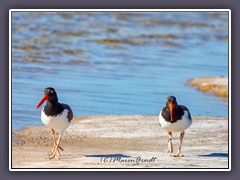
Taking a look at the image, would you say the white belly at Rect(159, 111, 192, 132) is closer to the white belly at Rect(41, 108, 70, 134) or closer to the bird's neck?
the white belly at Rect(41, 108, 70, 134)

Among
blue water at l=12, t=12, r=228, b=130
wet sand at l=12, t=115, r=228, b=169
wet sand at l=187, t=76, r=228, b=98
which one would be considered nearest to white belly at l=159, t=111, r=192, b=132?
wet sand at l=12, t=115, r=228, b=169

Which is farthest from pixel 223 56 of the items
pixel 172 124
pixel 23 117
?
pixel 172 124

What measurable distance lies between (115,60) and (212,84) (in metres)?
5.36

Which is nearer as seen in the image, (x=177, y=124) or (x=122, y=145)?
(x=177, y=124)

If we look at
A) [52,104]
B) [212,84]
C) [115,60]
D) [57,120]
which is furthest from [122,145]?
[115,60]

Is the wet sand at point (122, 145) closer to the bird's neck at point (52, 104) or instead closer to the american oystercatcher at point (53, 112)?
the american oystercatcher at point (53, 112)

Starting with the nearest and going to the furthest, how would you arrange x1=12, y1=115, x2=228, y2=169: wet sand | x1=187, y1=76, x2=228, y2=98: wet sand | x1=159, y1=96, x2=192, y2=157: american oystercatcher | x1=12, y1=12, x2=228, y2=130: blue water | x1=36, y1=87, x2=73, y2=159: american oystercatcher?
1. x1=12, y1=115, x2=228, y2=169: wet sand
2. x1=36, y1=87, x2=73, y2=159: american oystercatcher
3. x1=159, y1=96, x2=192, y2=157: american oystercatcher
4. x1=12, y1=12, x2=228, y2=130: blue water
5. x1=187, y1=76, x2=228, y2=98: wet sand

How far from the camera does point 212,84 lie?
22.8m

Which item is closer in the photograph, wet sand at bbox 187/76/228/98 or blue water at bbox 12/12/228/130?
blue water at bbox 12/12/228/130

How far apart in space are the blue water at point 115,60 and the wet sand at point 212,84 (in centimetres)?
33

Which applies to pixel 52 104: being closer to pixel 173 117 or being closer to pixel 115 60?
pixel 173 117

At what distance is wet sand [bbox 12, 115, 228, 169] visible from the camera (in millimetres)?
13391

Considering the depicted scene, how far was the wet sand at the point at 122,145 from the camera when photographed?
1339 centimetres

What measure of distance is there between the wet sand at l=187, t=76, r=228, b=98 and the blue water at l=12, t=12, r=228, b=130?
330 mm
